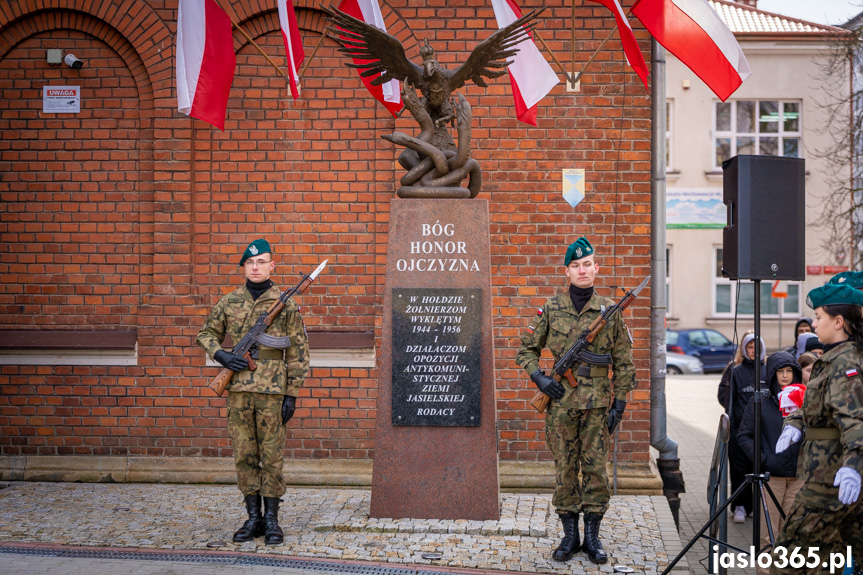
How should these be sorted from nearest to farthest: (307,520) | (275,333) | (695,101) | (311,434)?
(275,333) → (307,520) → (311,434) → (695,101)

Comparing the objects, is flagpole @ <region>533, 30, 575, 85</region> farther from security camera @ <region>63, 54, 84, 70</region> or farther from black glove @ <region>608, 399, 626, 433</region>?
security camera @ <region>63, 54, 84, 70</region>

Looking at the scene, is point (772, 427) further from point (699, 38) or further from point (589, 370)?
point (699, 38)

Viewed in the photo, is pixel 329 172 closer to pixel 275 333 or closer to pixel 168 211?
pixel 168 211

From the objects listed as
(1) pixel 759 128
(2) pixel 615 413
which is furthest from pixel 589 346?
(1) pixel 759 128

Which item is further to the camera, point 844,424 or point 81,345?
point 81,345

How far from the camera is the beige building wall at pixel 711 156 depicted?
2645 centimetres

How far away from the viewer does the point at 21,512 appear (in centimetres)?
656

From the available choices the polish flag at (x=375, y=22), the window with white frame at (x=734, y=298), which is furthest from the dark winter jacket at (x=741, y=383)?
the window with white frame at (x=734, y=298)

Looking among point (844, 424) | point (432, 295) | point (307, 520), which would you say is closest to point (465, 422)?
point (432, 295)

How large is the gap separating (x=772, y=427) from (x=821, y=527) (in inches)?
99.1

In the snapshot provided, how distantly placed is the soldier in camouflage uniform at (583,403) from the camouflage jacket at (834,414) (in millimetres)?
1447

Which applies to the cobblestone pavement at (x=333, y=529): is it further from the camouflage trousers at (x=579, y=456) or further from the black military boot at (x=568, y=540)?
the camouflage trousers at (x=579, y=456)

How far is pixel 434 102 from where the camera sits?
6.28 metres

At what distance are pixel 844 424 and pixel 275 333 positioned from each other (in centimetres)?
350
